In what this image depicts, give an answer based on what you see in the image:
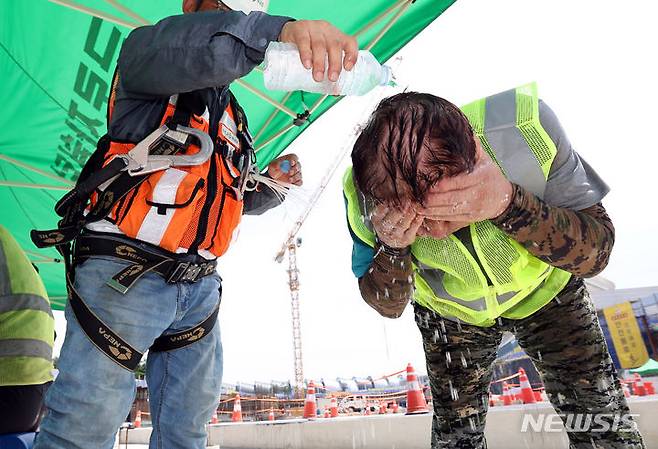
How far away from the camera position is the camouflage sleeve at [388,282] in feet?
4.08

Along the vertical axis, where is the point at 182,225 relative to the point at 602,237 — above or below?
above

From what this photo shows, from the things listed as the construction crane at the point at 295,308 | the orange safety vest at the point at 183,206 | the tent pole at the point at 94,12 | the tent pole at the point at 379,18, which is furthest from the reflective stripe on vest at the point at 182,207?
the construction crane at the point at 295,308

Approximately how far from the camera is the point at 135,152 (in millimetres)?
1199

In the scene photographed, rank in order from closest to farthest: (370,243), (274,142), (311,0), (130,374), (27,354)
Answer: (130,374), (370,243), (27,354), (311,0), (274,142)

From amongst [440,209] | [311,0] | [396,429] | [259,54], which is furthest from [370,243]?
[396,429]

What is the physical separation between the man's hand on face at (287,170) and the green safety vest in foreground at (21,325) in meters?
1.03

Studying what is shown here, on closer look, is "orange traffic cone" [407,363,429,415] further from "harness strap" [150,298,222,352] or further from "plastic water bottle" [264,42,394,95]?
"plastic water bottle" [264,42,394,95]

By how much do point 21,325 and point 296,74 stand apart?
1.48 meters

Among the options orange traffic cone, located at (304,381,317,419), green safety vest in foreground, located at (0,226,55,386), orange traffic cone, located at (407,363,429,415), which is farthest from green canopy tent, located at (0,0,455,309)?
orange traffic cone, located at (304,381,317,419)

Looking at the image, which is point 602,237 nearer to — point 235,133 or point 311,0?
point 235,133

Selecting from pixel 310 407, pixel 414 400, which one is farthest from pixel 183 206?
pixel 310 407

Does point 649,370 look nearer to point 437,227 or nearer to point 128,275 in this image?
point 437,227

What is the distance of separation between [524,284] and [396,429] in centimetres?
311

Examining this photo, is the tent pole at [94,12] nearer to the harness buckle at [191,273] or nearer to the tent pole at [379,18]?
the tent pole at [379,18]
